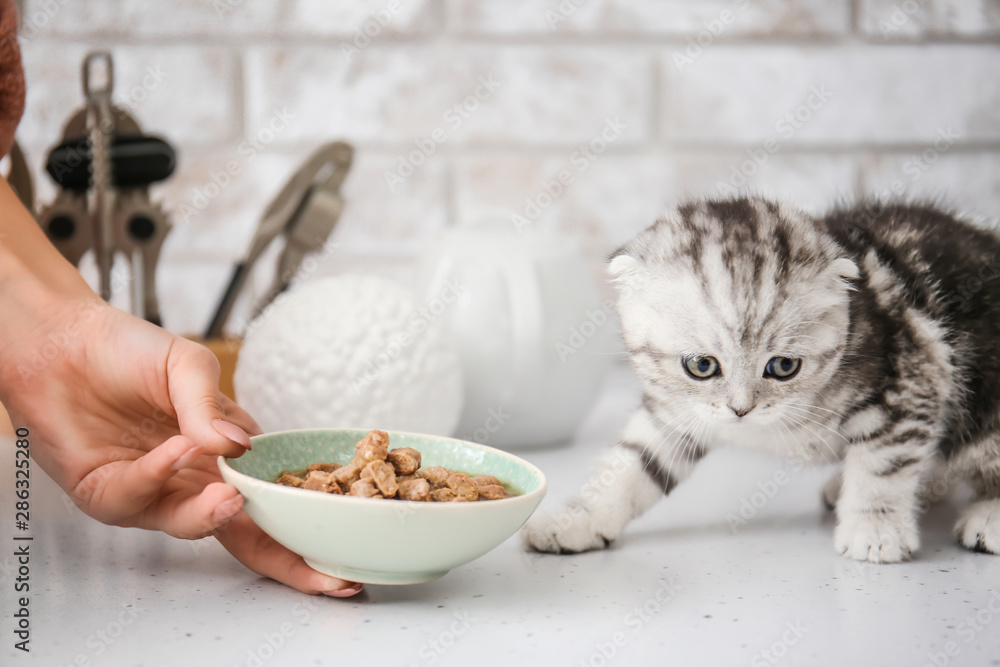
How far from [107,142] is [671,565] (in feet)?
2.97

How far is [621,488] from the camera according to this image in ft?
2.90

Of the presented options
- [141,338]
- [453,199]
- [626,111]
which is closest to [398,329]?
[141,338]

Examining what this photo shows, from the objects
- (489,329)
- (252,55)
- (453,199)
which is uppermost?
(252,55)

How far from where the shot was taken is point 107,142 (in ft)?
3.74

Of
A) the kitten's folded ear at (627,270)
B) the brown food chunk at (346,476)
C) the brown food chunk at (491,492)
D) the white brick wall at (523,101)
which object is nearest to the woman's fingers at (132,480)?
the brown food chunk at (346,476)

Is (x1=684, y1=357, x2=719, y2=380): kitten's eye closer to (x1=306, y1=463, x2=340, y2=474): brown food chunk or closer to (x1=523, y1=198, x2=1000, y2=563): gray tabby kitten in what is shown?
Answer: (x1=523, y1=198, x2=1000, y2=563): gray tabby kitten

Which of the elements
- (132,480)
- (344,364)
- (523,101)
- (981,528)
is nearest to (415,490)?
(132,480)

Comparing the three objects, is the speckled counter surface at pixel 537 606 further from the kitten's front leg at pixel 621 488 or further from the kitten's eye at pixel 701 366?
the kitten's eye at pixel 701 366

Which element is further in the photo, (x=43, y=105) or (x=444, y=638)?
(x=43, y=105)

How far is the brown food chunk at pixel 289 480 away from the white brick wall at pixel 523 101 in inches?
37.9

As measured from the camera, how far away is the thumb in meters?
0.66

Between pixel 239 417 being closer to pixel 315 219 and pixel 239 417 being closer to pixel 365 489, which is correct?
pixel 365 489

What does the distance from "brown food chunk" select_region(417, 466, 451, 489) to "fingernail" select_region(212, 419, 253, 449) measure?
148mm

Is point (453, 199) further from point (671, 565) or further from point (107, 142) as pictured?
point (671, 565)
